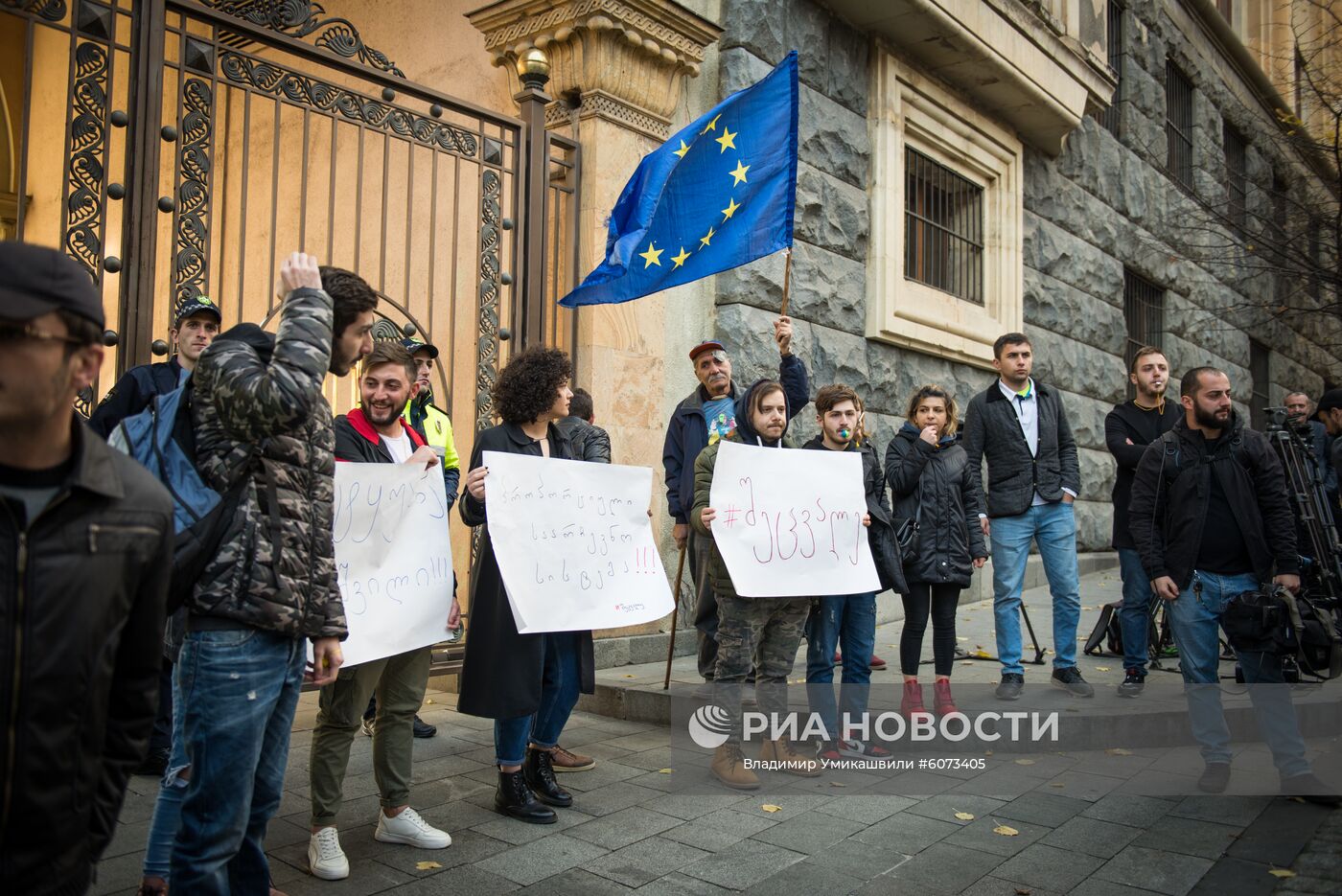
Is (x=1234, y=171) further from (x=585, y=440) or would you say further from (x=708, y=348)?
(x=585, y=440)

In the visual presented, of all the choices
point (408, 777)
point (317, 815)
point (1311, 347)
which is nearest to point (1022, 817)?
point (408, 777)

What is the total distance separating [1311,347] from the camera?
2138 centimetres

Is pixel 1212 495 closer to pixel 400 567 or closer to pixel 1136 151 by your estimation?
pixel 400 567

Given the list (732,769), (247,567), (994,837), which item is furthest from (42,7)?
(994,837)

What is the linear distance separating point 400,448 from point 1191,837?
11.5 feet

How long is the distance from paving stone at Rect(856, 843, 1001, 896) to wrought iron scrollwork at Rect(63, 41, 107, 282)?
4311 mm

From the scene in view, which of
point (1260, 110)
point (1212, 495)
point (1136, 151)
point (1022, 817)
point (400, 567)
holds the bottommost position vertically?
point (1022, 817)

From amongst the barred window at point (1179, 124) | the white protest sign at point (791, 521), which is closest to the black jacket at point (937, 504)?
the white protest sign at point (791, 521)

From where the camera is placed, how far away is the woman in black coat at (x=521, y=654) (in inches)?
161

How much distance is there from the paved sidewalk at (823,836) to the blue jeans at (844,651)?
0.45 metres

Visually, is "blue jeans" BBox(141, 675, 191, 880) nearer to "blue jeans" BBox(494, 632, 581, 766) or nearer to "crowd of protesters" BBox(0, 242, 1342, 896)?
"crowd of protesters" BBox(0, 242, 1342, 896)

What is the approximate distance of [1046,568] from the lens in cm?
630

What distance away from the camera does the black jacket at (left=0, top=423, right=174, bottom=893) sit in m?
1.61

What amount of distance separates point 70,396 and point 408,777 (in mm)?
2571
